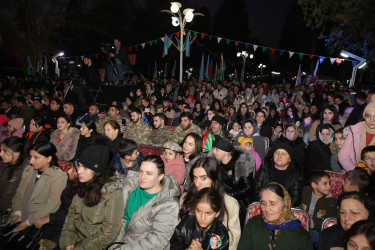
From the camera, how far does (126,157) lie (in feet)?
14.0

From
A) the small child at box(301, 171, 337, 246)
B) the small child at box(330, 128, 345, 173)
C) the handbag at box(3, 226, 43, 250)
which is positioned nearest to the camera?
the handbag at box(3, 226, 43, 250)

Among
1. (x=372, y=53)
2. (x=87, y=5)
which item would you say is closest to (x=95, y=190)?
(x=372, y=53)

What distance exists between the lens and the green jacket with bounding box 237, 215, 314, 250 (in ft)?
8.30

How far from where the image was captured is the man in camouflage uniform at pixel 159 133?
267 inches

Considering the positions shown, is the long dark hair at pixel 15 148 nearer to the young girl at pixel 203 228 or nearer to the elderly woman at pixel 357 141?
the young girl at pixel 203 228

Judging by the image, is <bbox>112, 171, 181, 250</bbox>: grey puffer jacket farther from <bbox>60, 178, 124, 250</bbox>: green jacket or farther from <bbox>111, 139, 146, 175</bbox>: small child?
<bbox>111, 139, 146, 175</bbox>: small child

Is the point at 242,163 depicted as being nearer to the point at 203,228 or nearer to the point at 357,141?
the point at 203,228

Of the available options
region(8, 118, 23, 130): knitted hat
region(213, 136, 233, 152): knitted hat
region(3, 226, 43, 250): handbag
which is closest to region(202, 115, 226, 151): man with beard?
region(213, 136, 233, 152): knitted hat

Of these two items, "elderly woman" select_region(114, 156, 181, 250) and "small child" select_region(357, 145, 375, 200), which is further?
"small child" select_region(357, 145, 375, 200)

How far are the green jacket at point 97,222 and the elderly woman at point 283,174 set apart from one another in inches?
85.8

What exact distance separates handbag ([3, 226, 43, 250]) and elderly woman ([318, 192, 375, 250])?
3591 mm

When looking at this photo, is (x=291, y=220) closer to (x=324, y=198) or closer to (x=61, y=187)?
(x=324, y=198)

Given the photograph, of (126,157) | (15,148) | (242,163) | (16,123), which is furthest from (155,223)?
(16,123)

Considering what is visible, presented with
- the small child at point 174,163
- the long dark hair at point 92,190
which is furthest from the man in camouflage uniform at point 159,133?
the long dark hair at point 92,190
